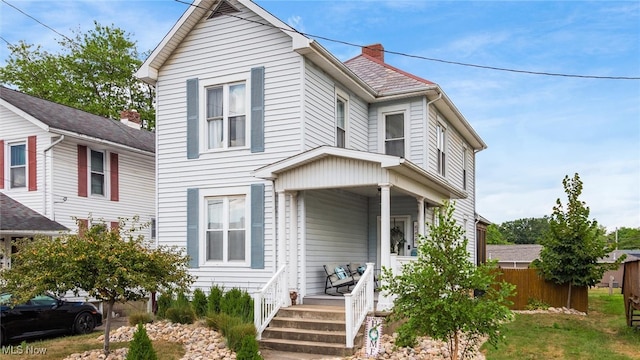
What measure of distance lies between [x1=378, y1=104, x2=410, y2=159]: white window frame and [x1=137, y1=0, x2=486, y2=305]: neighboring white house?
8.1 inches

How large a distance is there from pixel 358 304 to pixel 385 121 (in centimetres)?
676

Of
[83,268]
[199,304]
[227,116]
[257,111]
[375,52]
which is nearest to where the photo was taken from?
[83,268]

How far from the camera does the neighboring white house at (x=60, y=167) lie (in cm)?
1596

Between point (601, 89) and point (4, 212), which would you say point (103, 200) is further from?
point (601, 89)

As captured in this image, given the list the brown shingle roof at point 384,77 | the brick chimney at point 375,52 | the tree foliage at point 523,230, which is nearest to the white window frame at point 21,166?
the brown shingle roof at point 384,77

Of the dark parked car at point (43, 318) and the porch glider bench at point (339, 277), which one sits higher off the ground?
the porch glider bench at point (339, 277)

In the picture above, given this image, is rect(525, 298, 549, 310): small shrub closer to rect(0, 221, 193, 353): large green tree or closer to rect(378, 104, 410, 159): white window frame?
rect(378, 104, 410, 159): white window frame

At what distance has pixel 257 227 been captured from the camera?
11984 mm

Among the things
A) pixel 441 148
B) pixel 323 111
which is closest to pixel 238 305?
pixel 323 111

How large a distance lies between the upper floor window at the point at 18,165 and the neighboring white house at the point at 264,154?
574cm

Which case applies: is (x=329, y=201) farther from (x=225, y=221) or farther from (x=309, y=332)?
(x=309, y=332)

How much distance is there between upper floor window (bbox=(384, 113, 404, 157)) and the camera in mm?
15055

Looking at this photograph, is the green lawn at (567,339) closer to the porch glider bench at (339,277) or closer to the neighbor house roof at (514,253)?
the porch glider bench at (339,277)

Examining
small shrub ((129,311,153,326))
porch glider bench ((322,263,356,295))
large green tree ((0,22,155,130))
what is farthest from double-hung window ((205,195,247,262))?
large green tree ((0,22,155,130))
